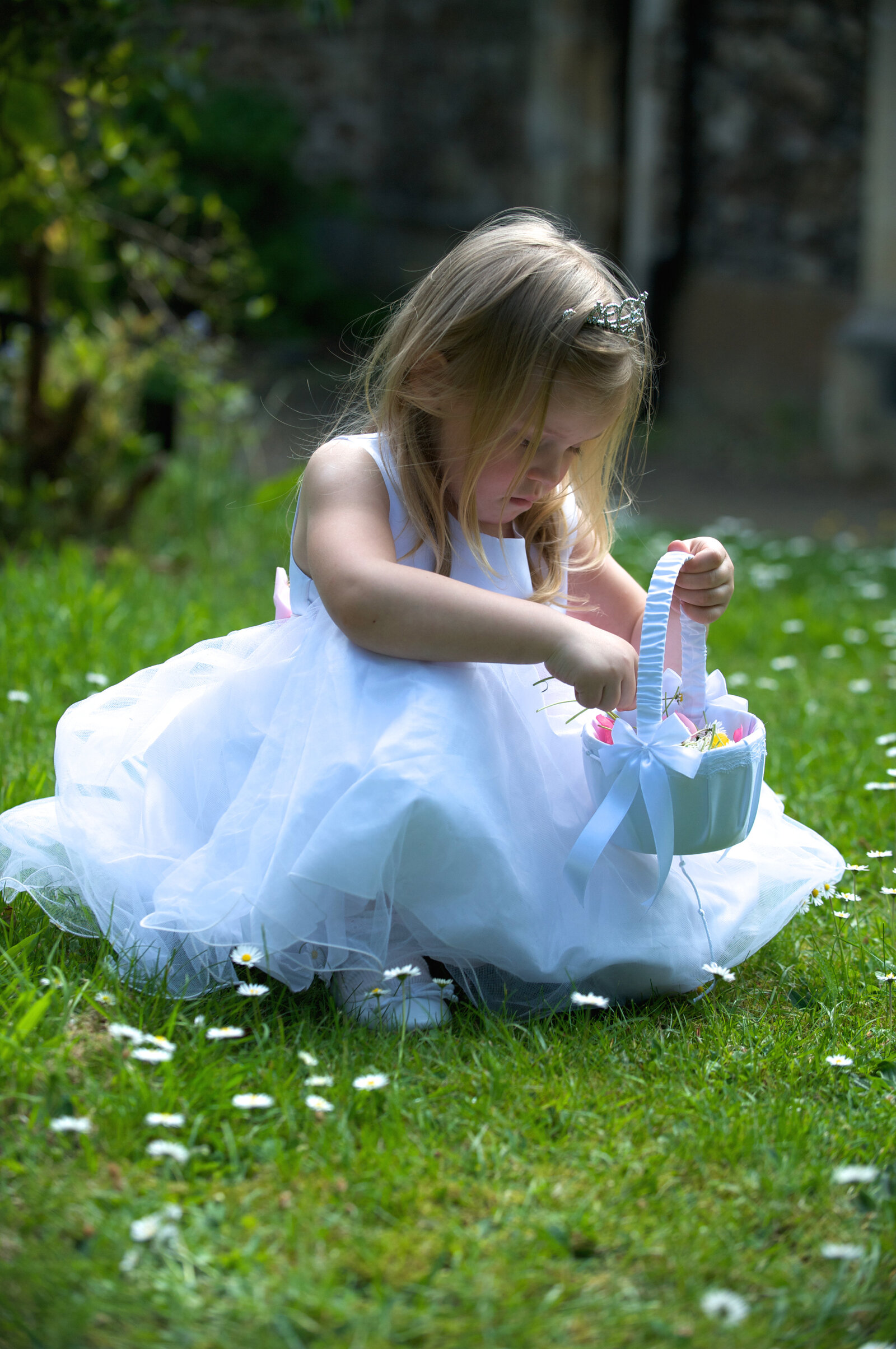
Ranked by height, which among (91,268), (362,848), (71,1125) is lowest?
(71,1125)

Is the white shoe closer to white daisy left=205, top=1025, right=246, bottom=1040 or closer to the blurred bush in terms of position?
white daisy left=205, top=1025, right=246, bottom=1040

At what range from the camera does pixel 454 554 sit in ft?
5.86

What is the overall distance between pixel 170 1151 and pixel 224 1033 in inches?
A: 8.5

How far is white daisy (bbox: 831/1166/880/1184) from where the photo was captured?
4.16 feet

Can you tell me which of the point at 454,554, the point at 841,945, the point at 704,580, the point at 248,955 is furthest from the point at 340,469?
the point at 841,945

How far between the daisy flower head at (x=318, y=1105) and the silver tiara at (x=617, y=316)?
1.00 meters

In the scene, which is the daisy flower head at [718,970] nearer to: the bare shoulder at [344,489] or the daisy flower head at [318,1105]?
the daisy flower head at [318,1105]

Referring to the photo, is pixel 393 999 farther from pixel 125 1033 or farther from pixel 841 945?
pixel 841 945

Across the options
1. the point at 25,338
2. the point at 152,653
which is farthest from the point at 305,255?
the point at 152,653

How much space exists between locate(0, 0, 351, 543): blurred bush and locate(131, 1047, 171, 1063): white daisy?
108 inches

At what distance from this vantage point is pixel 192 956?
1.62 meters

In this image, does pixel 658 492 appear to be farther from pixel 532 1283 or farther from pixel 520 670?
pixel 532 1283

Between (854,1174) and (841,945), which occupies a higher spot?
(854,1174)

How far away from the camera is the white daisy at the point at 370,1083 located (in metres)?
1.40
